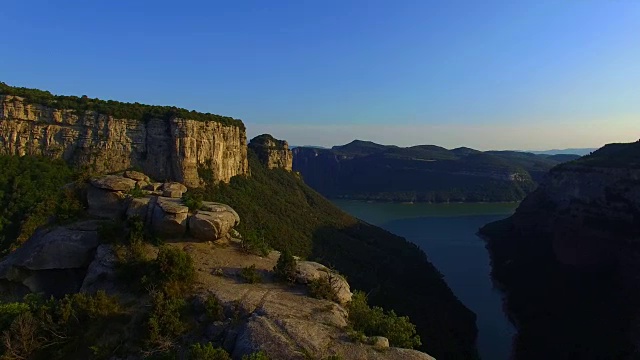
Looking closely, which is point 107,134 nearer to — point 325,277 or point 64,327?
point 64,327

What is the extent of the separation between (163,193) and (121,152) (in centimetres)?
3600

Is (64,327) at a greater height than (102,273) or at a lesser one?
lesser

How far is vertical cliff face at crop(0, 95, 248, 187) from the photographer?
4956 centimetres

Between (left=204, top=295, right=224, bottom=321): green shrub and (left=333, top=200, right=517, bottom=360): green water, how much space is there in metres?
43.0

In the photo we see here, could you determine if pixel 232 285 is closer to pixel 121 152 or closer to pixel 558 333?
pixel 121 152

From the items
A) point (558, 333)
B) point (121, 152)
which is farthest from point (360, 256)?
point (121, 152)

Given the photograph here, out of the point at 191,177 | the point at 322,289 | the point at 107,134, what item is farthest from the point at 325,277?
the point at 107,134

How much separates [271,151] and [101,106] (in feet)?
151

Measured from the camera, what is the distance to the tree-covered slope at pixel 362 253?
4691 cm

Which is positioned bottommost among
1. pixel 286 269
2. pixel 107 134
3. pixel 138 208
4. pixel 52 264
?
pixel 52 264

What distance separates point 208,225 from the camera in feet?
63.7

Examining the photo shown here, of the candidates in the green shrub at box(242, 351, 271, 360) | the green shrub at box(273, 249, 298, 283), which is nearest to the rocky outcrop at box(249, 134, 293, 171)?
the green shrub at box(273, 249, 298, 283)

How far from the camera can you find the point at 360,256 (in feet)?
202

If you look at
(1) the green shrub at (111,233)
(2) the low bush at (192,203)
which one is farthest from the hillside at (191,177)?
(1) the green shrub at (111,233)
